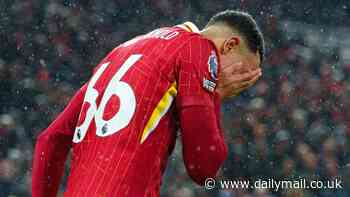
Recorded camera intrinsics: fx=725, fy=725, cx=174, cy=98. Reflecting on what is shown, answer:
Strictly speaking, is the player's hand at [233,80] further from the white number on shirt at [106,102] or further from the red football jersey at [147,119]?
the white number on shirt at [106,102]

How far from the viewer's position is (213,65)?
186cm

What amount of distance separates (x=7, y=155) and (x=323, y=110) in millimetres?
3044

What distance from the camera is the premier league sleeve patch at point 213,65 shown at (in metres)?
1.84

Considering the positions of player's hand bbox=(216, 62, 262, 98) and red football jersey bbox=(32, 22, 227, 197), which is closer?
red football jersey bbox=(32, 22, 227, 197)

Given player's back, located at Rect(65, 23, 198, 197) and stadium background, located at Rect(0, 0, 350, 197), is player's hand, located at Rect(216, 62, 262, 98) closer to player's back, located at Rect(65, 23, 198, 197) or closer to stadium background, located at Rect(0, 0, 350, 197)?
player's back, located at Rect(65, 23, 198, 197)

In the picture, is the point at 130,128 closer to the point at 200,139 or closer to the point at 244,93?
the point at 200,139

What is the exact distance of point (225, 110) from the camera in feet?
22.5

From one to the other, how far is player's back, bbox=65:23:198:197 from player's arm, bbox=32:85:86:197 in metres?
0.11

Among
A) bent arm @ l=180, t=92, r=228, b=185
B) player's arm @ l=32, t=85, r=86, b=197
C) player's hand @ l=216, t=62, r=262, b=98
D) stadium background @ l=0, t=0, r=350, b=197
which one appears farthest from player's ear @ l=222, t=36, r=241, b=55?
stadium background @ l=0, t=0, r=350, b=197

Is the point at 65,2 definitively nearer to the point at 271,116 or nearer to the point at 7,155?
the point at 7,155

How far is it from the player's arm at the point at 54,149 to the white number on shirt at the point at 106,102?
0.10 metres

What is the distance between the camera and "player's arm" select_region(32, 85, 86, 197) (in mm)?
1979

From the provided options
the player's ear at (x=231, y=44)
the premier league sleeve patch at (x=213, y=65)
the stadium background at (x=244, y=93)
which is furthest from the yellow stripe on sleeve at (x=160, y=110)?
the stadium background at (x=244, y=93)

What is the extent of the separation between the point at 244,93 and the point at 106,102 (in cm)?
524
